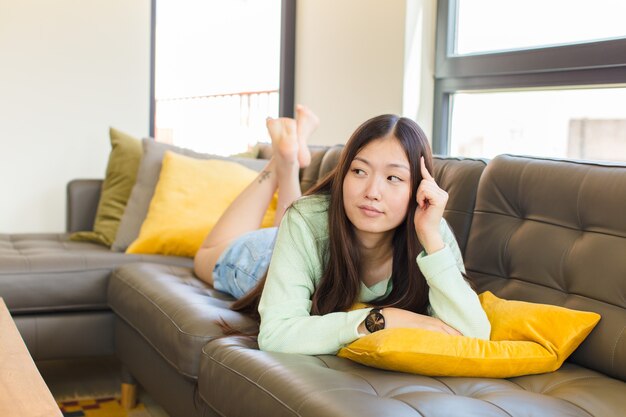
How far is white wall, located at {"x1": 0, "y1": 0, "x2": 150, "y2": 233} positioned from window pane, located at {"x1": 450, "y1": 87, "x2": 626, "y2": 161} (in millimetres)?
1757

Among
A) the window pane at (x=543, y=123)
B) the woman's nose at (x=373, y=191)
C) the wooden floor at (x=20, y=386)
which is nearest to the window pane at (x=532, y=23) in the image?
the window pane at (x=543, y=123)

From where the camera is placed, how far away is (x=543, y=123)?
3.14 m

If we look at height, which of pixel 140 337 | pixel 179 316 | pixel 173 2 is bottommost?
pixel 140 337

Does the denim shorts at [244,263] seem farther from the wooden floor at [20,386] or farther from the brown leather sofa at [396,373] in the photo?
the wooden floor at [20,386]

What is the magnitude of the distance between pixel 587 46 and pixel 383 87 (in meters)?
1.08

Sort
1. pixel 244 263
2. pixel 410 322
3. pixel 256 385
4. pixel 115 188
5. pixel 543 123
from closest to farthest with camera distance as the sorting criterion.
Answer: pixel 256 385, pixel 410 322, pixel 244 263, pixel 543 123, pixel 115 188

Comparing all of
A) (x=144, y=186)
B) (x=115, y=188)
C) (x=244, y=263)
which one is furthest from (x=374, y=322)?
(x=115, y=188)

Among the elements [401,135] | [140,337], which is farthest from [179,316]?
[401,135]

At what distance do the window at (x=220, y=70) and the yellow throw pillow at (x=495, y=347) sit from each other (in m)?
2.89

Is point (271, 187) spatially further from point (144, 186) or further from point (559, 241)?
point (559, 241)

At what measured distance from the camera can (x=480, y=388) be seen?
168 centimetres

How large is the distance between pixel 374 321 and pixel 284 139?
1.23 m

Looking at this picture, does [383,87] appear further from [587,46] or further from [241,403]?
[241,403]

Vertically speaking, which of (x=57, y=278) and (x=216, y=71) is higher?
(x=216, y=71)
